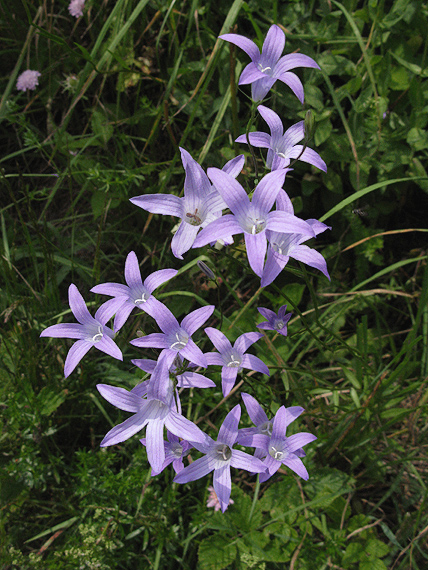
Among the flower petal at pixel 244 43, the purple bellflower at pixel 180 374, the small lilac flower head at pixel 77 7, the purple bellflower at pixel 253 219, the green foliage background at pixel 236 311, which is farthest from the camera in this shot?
the small lilac flower head at pixel 77 7

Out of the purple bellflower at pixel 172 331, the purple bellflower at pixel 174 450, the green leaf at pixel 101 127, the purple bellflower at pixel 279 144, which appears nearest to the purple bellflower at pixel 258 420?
the purple bellflower at pixel 174 450

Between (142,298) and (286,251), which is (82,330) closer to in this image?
(142,298)

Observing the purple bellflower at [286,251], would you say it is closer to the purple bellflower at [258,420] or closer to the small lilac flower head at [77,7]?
the purple bellflower at [258,420]

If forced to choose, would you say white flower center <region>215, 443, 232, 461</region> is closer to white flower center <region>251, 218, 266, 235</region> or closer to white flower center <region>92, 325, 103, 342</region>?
white flower center <region>92, 325, 103, 342</region>

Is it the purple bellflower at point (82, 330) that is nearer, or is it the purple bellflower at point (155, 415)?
the purple bellflower at point (155, 415)

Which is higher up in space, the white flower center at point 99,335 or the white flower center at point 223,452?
the white flower center at point 99,335

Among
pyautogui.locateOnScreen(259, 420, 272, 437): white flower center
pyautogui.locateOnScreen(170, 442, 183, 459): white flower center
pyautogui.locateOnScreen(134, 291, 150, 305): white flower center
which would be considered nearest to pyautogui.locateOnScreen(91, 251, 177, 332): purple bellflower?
pyautogui.locateOnScreen(134, 291, 150, 305): white flower center

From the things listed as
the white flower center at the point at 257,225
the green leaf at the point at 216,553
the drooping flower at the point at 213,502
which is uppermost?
the white flower center at the point at 257,225

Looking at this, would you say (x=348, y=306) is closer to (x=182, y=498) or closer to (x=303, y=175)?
(x=303, y=175)
